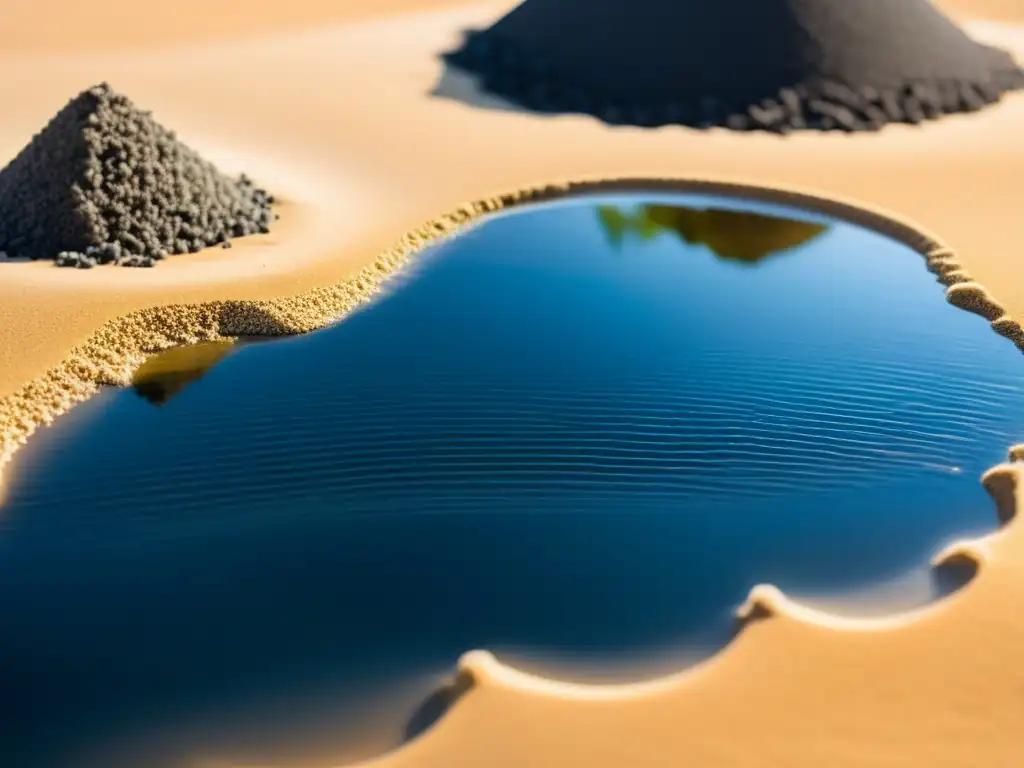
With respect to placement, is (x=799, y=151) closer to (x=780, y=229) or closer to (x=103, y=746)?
(x=780, y=229)

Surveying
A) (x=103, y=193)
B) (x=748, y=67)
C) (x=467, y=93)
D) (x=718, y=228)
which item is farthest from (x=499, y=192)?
(x=748, y=67)

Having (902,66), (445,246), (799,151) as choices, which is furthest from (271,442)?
(902,66)

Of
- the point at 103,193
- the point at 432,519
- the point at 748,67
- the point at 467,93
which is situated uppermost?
the point at 467,93

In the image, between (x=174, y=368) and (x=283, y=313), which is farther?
(x=283, y=313)

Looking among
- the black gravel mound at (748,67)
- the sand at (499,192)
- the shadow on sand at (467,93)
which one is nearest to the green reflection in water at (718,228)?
the sand at (499,192)

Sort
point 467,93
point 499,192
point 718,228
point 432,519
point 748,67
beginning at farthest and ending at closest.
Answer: point 467,93
point 748,67
point 499,192
point 718,228
point 432,519

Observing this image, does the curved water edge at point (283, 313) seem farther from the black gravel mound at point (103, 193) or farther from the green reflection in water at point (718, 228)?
the black gravel mound at point (103, 193)

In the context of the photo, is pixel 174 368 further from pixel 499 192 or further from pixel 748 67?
pixel 748 67
